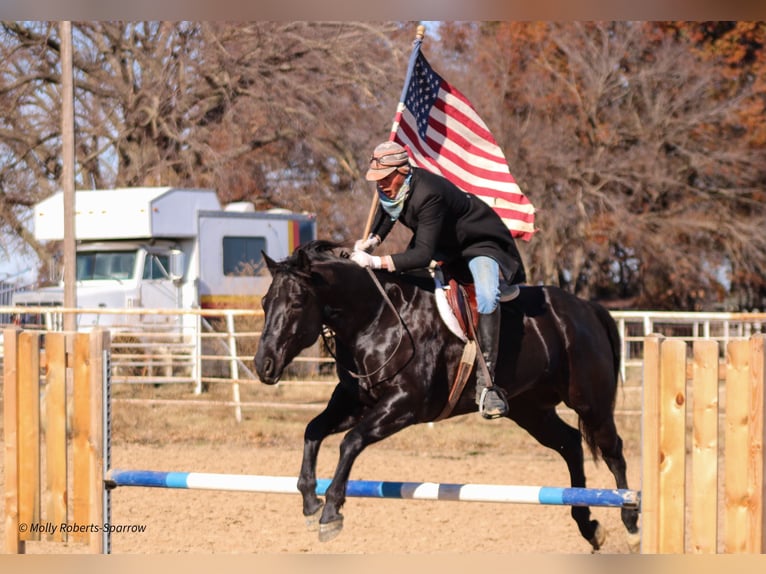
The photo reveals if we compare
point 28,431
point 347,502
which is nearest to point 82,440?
point 28,431

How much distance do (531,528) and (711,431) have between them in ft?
11.4

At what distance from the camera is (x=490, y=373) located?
5801mm

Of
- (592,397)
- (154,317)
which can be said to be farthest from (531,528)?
(154,317)

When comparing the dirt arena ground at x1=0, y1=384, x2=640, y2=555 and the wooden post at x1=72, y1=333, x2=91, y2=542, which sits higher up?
the wooden post at x1=72, y1=333, x2=91, y2=542

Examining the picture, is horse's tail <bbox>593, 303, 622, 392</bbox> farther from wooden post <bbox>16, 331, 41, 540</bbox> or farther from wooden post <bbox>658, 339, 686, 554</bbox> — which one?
wooden post <bbox>16, 331, 41, 540</bbox>

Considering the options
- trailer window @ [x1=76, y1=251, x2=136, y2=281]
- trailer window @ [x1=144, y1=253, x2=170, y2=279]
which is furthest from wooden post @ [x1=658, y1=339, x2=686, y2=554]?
trailer window @ [x1=76, y1=251, x2=136, y2=281]

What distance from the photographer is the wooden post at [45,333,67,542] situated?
5.77m

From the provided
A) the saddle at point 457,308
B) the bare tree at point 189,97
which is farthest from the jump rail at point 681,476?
the bare tree at point 189,97

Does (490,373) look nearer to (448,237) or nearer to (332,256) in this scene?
(448,237)

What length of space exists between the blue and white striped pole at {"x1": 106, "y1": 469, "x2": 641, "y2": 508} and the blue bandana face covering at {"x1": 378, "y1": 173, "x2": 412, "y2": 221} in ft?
4.83

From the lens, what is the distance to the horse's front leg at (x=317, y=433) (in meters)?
5.27

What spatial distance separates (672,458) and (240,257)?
13.5 m

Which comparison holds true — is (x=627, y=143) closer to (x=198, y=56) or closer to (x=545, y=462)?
(x=198, y=56)

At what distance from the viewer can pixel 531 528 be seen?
821 cm
